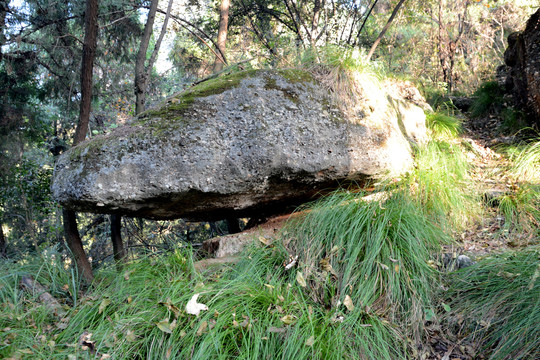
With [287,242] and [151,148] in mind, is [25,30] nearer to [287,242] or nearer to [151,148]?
[151,148]

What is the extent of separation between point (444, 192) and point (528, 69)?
8.32ft

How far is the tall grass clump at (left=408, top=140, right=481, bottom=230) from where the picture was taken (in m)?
3.38

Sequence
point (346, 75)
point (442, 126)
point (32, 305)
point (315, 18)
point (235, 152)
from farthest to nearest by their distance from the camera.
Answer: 1. point (315, 18)
2. point (442, 126)
3. point (346, 75)
4. point (235, 152)
5. point (32, 305)

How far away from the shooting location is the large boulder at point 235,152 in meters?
3.01

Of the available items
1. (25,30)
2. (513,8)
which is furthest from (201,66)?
(513,8)

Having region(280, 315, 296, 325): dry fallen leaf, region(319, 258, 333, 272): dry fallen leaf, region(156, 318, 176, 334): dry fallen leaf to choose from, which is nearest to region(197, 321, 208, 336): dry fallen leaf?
region(156, 318, 176, 334): dry fallen leaf

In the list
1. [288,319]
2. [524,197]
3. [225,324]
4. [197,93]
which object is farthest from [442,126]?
[225,324]

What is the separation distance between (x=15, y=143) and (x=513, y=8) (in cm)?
1112

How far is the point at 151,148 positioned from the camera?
311 cm

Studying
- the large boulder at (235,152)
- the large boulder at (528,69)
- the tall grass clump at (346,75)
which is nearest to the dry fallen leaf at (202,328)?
the large boulder at (235,152)

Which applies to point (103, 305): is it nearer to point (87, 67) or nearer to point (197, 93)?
point (197, 93)

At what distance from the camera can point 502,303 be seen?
233 centimetres

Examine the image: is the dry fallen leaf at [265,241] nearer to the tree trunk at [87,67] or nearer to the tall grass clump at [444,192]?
the tall grass clump at [444,192]

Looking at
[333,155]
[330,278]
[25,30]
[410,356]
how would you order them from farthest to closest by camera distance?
1. [25,30]
2. [333,155]
3. [330,278]
4. [410,356]
